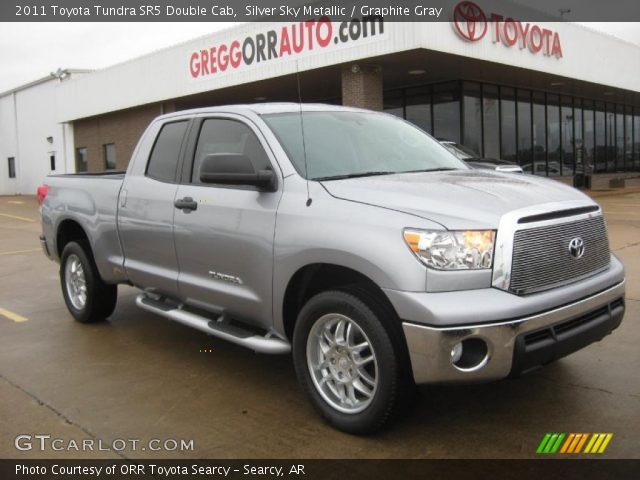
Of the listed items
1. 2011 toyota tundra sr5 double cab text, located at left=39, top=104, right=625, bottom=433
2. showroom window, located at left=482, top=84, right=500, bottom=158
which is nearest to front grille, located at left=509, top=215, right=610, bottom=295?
2011 toyota tundra sr5 double cab text, located at left=39, top=104, right=625, bottom=433

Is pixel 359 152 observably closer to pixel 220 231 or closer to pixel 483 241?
pixel 220 231

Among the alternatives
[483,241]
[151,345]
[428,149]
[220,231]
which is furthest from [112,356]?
[483,241]

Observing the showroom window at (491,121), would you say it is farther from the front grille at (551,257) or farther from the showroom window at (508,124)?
the front grille at (551,257)

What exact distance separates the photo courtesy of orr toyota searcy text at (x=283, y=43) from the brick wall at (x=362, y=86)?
3.38 ft

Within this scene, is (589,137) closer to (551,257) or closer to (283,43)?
(283,43)

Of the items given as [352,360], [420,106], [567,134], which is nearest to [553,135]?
[567,134]

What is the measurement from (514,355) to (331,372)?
1078mm

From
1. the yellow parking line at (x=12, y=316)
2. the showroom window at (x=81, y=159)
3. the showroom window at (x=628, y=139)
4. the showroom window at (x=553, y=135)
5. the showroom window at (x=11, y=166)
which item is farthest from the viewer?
the showroom window at (x=11, y=166)

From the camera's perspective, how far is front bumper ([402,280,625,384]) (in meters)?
3.13

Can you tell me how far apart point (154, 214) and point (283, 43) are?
48.1ft

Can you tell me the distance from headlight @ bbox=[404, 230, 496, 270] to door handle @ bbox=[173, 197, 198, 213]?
1928 millimetres

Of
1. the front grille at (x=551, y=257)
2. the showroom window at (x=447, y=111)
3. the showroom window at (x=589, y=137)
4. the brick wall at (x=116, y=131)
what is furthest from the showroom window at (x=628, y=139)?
the front grille at (x=551, y=257)

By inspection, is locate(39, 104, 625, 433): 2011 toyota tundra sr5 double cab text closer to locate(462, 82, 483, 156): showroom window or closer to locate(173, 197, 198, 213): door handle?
locate(173, 197, 198, 213): door handle

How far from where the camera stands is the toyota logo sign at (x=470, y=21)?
16062 mm
